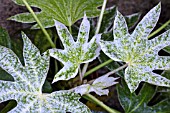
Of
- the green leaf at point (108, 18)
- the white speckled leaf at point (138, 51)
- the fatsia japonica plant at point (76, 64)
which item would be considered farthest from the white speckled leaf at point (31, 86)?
the green leaf at point (108, 18)

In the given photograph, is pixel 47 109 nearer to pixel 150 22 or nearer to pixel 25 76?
pixel 25 76

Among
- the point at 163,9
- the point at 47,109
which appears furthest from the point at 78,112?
the point at 163,9

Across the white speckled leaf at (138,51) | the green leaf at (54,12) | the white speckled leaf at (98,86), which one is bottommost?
the white speckled leaf at (98,86)

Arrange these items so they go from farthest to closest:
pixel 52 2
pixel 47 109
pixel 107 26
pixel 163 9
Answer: pixel 163 9 → pixel 107 26 → pixel 52 2 → pixel 47 109

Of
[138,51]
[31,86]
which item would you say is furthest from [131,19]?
[31,86]

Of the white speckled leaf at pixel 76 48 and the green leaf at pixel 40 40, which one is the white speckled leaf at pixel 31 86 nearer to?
the white speckled leaf at pixel 76 48
